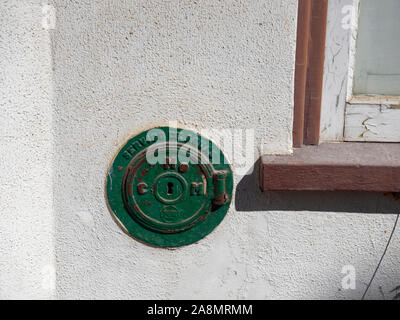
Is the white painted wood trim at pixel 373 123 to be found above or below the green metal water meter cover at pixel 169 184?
above

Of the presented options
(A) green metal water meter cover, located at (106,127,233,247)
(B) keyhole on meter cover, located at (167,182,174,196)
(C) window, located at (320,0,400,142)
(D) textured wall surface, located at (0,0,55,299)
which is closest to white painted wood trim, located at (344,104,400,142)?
(C) window, located at (320,0,400,142)

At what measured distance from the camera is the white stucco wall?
1.29 metres

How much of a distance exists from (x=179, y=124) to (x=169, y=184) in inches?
8.6

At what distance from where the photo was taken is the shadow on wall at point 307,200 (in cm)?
136

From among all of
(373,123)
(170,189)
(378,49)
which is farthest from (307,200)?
(378,49)

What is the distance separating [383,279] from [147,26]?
128 centimetres

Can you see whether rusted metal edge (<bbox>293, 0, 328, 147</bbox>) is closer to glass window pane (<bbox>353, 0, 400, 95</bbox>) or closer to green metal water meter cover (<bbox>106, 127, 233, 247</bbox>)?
glass window pane (<bbox>353, 0, 400, 95</bbox>)

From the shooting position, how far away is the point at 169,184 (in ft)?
4.41

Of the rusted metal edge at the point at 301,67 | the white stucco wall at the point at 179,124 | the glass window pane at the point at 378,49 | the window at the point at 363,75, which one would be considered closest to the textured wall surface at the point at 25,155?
the white stucco wall at the point at 179,124

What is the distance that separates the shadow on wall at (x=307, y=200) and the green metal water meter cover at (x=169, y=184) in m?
0.07

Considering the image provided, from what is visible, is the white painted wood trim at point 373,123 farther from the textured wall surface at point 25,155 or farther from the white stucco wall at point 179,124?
the textured wall surface at point 25,155

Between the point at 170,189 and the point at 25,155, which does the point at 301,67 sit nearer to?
the point at 170,189

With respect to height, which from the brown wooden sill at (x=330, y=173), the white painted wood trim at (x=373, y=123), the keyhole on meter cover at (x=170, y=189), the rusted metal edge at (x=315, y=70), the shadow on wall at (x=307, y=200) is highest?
the rusted metal edge at (x=315, y=70)
